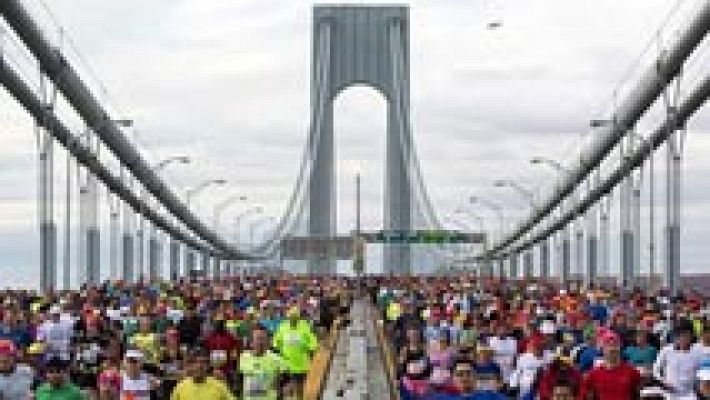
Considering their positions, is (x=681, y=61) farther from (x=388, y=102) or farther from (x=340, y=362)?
(x=388, y=102)

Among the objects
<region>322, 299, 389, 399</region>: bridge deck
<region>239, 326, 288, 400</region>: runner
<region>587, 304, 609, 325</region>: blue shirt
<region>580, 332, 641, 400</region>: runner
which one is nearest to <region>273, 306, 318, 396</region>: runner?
<region>322, 299, 389, 399</region>: bridge deck

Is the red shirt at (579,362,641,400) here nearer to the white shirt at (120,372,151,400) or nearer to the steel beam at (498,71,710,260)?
the white shirt at (120,372,151,400)

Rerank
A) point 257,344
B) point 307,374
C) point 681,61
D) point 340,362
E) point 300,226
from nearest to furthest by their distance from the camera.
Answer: point 257,344 < point 307,374 < point 340,362 < point 681,61 < point 300,226

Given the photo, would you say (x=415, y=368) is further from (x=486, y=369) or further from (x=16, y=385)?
(x=16, y=385)

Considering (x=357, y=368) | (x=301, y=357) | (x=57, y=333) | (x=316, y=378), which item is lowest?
(x=357, y=368)

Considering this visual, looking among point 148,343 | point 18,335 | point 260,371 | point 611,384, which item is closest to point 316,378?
point 148,343

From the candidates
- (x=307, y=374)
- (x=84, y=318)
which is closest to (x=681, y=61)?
(x=84, y=318)

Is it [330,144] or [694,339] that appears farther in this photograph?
[330,144]
